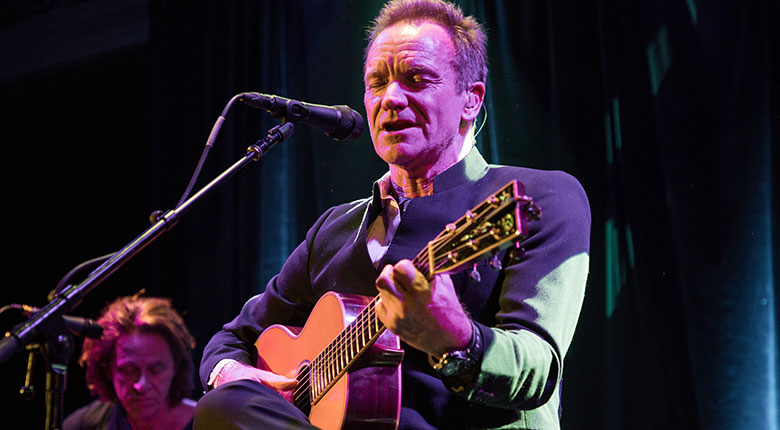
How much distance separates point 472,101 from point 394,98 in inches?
10.7

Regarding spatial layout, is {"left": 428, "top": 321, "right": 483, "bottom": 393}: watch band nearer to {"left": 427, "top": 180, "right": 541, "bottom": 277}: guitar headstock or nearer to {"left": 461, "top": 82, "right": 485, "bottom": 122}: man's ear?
{"left": 427, "top": 180, "right": 541, "bottom": 277}: guitar headstock

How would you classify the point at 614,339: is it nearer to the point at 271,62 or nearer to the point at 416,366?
the point at 416,366

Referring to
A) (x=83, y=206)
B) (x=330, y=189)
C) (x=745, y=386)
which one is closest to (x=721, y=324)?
(x=745, y=386)

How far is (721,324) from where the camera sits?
8.00 feet

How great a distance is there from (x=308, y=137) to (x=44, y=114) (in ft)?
10.3

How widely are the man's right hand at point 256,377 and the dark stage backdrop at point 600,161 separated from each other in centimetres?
122

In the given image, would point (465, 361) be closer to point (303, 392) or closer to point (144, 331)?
point (303, 392)

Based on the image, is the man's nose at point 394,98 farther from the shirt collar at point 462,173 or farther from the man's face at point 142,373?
the man's face at point 142,373

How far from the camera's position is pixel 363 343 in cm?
160

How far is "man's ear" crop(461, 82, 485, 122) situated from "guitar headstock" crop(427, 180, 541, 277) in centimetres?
81

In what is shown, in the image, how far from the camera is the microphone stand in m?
1.98

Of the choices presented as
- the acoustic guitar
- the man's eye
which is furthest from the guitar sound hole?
the man's eye

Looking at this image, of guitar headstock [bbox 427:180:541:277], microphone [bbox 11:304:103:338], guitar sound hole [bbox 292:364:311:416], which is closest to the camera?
guitar headstock [bbox 427:180:541:277]

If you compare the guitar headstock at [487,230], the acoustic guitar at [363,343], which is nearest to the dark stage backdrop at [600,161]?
the acoustic guitar at [363,343]
